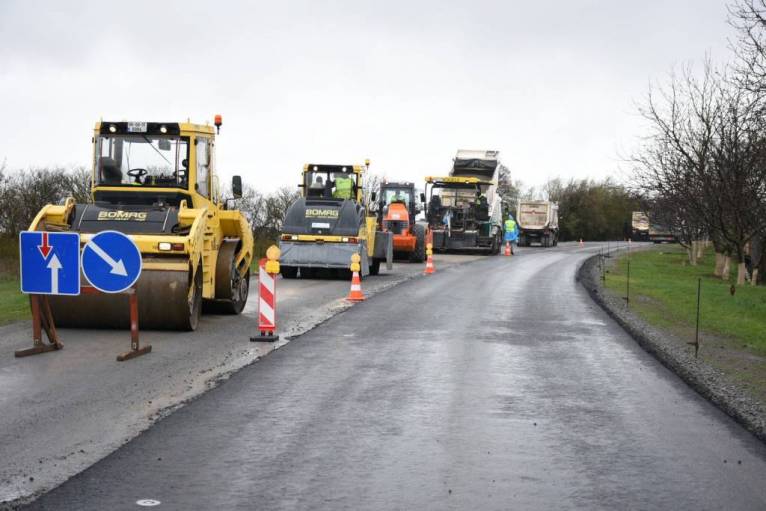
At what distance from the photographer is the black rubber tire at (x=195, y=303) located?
13.9 metres

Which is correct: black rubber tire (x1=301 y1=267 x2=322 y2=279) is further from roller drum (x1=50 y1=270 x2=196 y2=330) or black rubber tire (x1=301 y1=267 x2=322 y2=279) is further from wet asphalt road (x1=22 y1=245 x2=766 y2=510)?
wet asphalt road (x1=22 y1=245 x2=766 y2=510)

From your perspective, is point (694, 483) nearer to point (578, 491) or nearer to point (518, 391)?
point (578, 491)

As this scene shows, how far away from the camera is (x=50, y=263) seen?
37.7 ft

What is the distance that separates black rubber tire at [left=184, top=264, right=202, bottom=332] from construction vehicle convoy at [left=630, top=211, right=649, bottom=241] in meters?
79.5

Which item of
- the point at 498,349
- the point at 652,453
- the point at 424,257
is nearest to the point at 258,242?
the point at 424,257

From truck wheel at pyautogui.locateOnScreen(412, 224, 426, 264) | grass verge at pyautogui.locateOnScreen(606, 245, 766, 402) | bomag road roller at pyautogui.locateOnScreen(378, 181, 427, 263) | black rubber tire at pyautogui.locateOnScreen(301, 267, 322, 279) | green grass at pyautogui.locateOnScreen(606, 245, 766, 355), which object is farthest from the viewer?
truck wheel at pyautogui.locateOnScreen(412, 224, 426, 264)

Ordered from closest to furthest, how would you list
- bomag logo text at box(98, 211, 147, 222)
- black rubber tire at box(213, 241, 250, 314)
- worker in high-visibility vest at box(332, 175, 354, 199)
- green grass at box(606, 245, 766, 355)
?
1. bomag logo text at box(98, 211, 147, 222)
2. black rubber tire at box(213, 241, 250, 314)
3. green grass at box(606, 245, 766, 355)
4. worker in high-visibility vest at box(332, 175, 354, 199)

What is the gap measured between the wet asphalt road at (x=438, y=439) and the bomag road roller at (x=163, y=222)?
2.05 meters

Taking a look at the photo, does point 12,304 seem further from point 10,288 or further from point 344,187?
point 344,187

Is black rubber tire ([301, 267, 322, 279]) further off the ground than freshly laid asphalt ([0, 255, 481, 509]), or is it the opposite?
black rubber tire ([301, 267, 322, 279])

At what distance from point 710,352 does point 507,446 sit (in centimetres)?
693

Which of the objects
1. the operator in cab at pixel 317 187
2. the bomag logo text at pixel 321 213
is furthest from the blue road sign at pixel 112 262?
the operator in cab at pixel 317 187

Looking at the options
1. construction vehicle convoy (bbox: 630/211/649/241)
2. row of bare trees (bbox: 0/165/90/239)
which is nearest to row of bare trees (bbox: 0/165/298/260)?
row of bare trees (bbox: 0/165/90/239)

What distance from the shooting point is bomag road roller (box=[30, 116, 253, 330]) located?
13.5m
